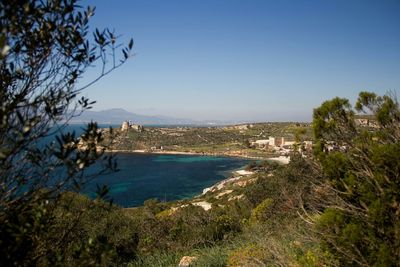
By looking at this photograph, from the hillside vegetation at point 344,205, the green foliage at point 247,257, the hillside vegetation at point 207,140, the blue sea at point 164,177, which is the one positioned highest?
the hillside vegetation at point 344,205

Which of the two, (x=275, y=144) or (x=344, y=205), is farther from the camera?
(x=275, y=144)

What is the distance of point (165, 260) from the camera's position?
8766mm

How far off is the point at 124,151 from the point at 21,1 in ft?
436

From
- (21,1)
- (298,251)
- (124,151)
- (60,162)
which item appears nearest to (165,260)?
(298,251)

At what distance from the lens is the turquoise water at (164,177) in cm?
6141

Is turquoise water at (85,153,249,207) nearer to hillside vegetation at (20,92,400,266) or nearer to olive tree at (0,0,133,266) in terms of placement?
hillside vegetation at (20,92,400,266)

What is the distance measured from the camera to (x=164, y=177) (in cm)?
8038

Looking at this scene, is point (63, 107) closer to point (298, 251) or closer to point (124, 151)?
point (298, 251)

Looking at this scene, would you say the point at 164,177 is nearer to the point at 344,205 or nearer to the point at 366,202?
the point at 344,205

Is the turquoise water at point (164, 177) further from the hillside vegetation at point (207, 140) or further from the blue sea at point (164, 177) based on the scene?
the hillside vegetation at point (207, 140)

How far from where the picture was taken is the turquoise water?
61.4 meters

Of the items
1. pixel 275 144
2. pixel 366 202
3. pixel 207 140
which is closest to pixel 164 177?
pixel 275 144

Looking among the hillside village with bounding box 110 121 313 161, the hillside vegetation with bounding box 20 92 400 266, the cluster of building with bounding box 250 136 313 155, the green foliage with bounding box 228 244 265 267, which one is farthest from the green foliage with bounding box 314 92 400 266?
the cluster of building with bounding box 250 136 313 155

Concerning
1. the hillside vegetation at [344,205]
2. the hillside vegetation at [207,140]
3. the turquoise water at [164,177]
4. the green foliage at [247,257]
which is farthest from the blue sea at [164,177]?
the hillside vegetation at [344,205]
